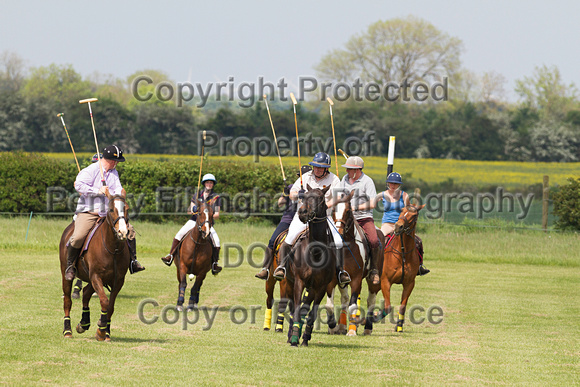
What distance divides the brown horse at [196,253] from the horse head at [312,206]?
221 inches

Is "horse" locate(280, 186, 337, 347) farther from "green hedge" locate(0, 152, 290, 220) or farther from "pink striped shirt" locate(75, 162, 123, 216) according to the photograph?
"green hedge" locate(0, 152, 290, 220)

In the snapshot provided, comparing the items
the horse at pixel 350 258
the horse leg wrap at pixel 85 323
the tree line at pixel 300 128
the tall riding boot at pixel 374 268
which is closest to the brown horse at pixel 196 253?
the horse at pixel 350 258

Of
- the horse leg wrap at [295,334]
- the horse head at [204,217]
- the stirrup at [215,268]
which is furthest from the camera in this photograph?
the stirrup at [215,268]

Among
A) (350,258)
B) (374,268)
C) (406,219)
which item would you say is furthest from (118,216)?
(406,219)

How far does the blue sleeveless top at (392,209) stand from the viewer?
14.6 m

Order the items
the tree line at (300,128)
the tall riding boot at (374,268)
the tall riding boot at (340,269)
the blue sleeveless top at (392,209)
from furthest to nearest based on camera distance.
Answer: the tree line at (300,128) < the blue sleeveless top at (392,209) < the tall riding boot at (374,268) < the tall riding boot at (340,269)

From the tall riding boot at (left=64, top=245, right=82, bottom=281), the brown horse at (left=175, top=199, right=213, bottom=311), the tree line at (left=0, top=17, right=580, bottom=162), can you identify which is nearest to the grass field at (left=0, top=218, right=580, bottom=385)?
the brown horse at (left=175, top=199, right=213, bottom=311)

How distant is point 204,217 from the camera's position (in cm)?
1595

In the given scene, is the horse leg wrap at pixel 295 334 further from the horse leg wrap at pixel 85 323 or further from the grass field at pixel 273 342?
the horse leg wrap at pixel 85 323

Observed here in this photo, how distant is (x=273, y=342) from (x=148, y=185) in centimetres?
2507

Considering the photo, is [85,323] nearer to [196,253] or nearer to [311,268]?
[311,268]

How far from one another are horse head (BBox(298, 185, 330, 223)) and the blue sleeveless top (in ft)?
13.6

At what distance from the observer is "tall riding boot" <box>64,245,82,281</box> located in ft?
37.6

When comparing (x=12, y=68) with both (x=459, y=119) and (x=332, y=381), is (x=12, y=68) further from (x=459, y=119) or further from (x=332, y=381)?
(x=332, y=381)
